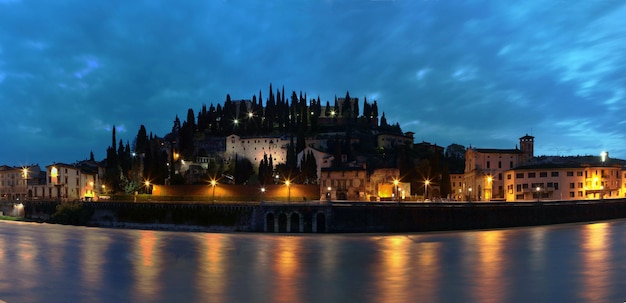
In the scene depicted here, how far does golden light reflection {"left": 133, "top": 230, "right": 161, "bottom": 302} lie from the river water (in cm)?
5

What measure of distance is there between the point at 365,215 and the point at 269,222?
1128 centimetres

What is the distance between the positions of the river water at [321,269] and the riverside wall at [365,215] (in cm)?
815

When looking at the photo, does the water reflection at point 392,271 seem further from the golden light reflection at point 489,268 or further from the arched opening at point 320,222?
the arched opening at point 320,222

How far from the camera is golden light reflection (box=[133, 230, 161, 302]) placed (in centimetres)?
2122

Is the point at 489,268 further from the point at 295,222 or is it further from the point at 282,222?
the point at 282,222

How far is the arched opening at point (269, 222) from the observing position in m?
56.9

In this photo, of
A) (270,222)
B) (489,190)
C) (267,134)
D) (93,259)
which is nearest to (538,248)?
(270,222)

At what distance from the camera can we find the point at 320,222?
181 feet

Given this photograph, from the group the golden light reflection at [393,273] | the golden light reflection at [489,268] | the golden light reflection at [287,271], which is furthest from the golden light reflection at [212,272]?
the golden light reflection at [489,268]

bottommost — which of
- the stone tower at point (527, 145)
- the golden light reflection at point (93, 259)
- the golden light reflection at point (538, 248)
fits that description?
the golden light reflection at point (538, 248)

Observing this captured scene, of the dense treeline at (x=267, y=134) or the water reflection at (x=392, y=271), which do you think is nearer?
the water reflection at (x=392, y=271)

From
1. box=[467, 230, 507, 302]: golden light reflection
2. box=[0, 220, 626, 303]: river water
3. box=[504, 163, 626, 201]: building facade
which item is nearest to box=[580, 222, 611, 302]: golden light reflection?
box=[0, 220, 626, 303]: river water

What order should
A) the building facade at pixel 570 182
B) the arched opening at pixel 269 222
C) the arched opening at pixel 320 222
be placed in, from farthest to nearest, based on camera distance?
the building facade at pixel 570 182 → the arched opening at pixel 269 222 → the arched opening at pixel 320 222

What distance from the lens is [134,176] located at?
321 ft
